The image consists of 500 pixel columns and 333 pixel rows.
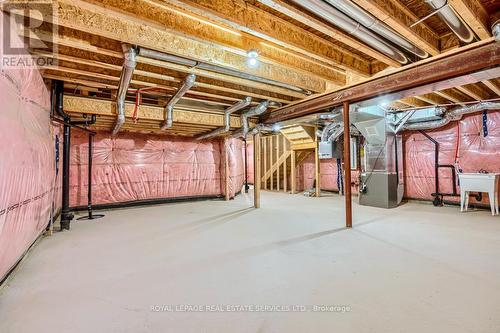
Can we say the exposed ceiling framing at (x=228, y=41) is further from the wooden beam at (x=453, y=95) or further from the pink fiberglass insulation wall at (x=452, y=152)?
the pink fiberglass insulation wall at (x=452, y=152)

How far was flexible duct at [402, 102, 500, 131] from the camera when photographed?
416cm

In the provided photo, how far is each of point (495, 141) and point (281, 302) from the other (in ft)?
17.9

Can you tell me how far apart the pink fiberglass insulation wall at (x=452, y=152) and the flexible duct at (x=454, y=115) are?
33 centimetres

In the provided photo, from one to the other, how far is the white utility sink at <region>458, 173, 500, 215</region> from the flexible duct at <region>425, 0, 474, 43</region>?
308 centimetres

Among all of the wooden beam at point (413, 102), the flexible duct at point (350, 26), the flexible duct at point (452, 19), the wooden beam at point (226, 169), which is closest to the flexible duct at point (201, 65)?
the flexible duct at point (350, 26)

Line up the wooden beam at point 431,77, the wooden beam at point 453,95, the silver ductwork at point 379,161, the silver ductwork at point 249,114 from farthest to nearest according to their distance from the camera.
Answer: the silver ductwork at point 379,161 < the silver ductwork at point 249,114 < the wooden beam at point 453,95 < the wooden beam at point 431,77

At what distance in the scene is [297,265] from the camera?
6.86 ft

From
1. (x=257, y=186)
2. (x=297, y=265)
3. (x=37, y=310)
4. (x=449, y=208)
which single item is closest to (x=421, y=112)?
(x=449, y=208)

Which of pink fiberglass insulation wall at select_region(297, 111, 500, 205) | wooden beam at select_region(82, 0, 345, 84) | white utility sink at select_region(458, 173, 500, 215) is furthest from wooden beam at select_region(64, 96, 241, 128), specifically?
white utility sink at select_region(458, 173, 500, 215)

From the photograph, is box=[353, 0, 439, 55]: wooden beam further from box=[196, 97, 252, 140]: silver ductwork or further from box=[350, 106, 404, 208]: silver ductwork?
box=[350, 106, 404, 208]: silver ductwork

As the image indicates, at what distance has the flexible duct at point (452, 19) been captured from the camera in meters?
1.64

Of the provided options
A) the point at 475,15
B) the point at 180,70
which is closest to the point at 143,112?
the point at 180,70

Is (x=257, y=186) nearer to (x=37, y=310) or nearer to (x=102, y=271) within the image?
(x=102, y=271)

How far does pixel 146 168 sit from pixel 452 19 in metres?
5.70
